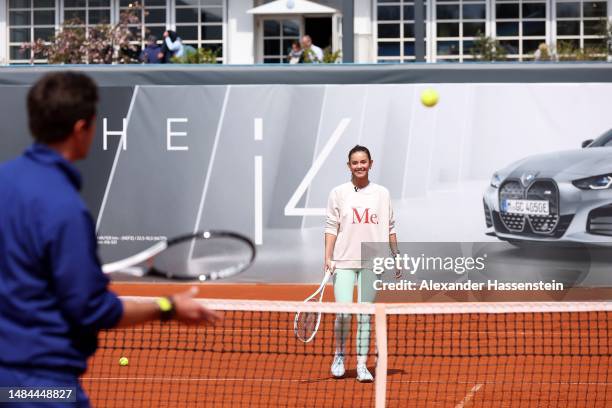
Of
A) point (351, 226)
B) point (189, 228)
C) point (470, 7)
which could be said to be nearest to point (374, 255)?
point (351, 226)

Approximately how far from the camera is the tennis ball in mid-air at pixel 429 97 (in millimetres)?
10977

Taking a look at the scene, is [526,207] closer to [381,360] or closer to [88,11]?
[381,360]

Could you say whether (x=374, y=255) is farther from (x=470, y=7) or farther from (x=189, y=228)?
(x=470, y=7)

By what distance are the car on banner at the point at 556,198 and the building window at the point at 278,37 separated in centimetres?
1050

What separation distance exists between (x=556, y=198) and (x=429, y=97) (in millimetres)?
1699

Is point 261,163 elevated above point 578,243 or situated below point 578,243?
above

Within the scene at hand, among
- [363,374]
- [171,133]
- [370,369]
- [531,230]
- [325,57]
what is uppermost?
[325,57]

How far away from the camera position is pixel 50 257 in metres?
2.62

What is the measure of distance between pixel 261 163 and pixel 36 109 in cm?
866

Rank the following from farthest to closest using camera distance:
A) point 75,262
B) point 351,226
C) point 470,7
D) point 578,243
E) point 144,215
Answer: point 470,7 < point 144,215 < point 578,243 < point 351,226 < point 75,262

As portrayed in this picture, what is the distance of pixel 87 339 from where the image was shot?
2.78 metres

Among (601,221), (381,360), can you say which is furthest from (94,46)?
(381,360)

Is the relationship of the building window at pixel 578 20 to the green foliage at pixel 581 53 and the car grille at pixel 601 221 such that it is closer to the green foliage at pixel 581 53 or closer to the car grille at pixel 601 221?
the green foliage at pixel 581 53

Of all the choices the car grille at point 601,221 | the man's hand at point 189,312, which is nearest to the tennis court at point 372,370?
the car grille at point 601,221
